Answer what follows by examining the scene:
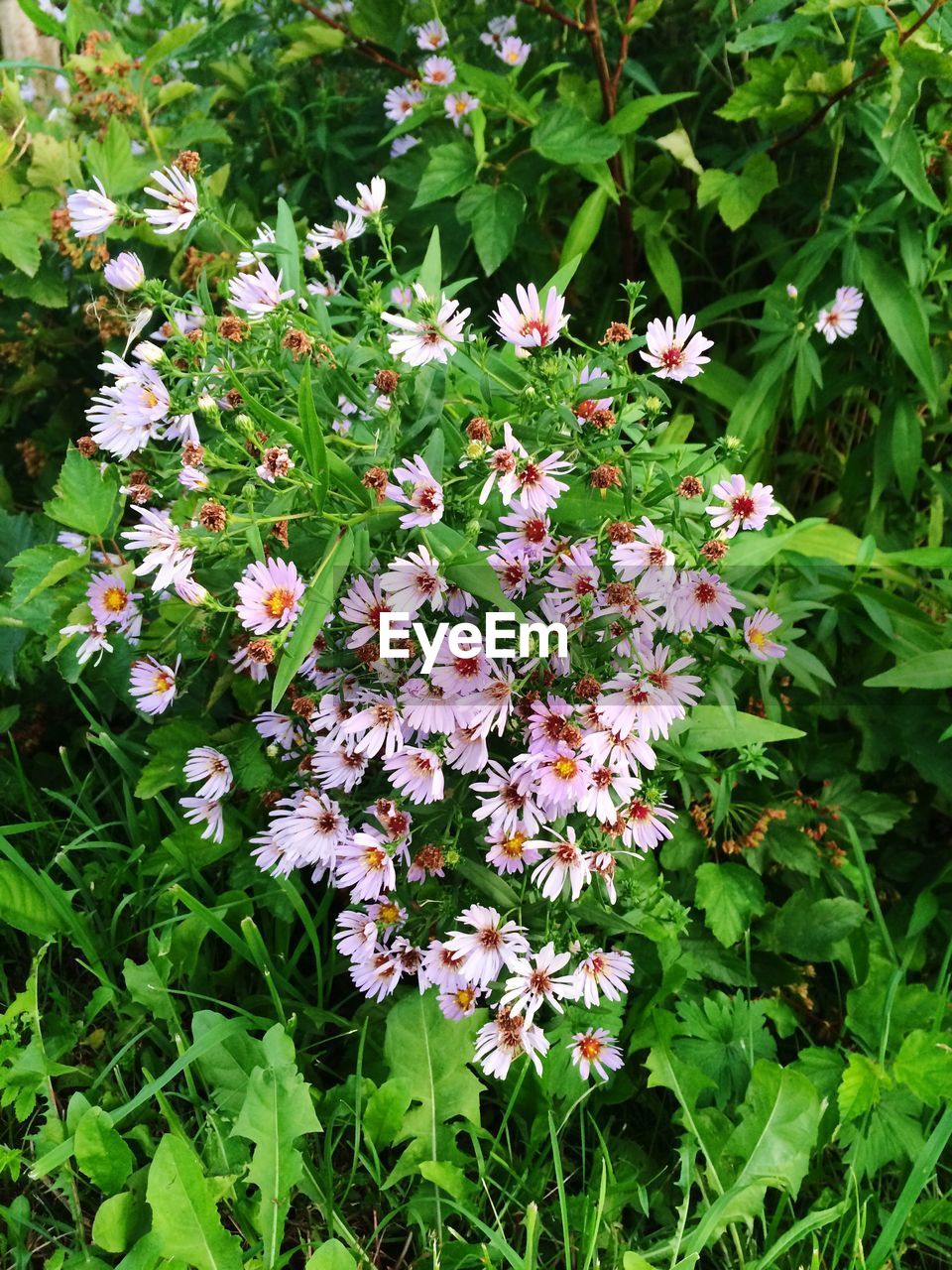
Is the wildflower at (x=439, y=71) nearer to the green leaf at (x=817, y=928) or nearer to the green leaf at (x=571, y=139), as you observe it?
the green leaf at (x=571, y=139)

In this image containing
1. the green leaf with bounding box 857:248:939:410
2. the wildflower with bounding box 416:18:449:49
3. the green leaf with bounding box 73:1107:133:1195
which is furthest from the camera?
the wildflower with bounding box 416:18:449:49

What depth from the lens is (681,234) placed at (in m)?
2.22

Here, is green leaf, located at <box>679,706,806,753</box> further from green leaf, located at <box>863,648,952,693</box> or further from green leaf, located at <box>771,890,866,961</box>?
green leaf, located at <box>771,890,866,961</box>

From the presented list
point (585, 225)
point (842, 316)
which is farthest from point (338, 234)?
point (842, 316)

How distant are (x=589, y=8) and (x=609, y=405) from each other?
0.89 m

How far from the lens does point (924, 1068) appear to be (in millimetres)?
1464

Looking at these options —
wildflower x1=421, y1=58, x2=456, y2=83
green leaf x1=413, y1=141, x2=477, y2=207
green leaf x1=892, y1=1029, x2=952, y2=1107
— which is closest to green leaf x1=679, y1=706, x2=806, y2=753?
green leaf x1=892, y1=1029, x2=952, y2=1107

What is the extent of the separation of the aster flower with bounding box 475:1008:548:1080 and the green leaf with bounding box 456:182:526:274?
3.96 feet

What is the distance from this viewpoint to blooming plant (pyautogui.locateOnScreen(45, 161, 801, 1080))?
1.21m

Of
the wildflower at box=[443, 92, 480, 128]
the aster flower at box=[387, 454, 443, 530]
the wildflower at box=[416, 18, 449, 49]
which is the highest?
the wildflower at box=[416, 18, 449, 49]

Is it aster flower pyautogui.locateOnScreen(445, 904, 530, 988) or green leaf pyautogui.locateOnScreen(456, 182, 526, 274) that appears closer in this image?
aster flower pyautogui.locateOnScreen(445, 904, 530, 988)

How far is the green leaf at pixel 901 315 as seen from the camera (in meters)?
1.83

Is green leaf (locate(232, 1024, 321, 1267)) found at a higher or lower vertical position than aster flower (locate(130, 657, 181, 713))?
lower

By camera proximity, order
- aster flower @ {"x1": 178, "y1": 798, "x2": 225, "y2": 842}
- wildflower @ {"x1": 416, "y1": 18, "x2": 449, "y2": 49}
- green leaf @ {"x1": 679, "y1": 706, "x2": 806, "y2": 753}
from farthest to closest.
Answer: wildflower @ {"x1": 416, "y1": 18, "x2": 449, "y2": 49}, aster flower @ {"x1": 178, "y1": 798, "x2": 225, "y2": 842}, green leaf @ {"x1": 679, "y1": 706, "x2": 806, "y2": 753}
